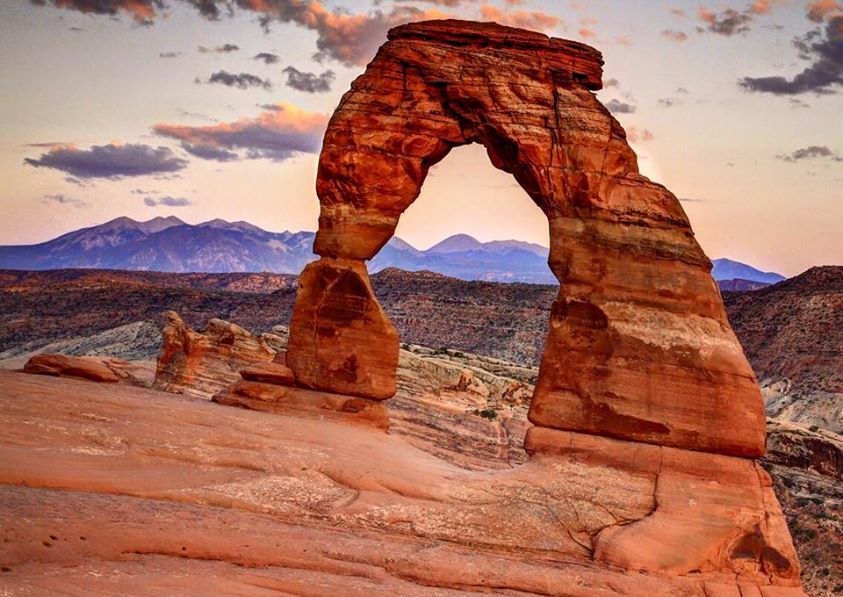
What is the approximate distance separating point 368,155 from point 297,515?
Result: 9.46 metres

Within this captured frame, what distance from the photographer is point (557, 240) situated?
18.7 m

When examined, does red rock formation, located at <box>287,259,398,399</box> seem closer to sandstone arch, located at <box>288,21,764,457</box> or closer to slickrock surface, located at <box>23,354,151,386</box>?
sandstone arch, located at <box>288,21,764,457</box>

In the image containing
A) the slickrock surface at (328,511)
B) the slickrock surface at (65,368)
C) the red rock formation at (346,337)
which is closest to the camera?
the slickrock surface at (328,511)

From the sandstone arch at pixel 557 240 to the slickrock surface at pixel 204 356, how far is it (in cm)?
1012

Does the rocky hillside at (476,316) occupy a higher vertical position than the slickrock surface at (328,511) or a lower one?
higher

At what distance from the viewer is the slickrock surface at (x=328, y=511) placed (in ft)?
35.9

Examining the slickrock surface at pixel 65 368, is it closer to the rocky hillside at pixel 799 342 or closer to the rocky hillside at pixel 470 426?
the rocky hillside at pixel 470 426

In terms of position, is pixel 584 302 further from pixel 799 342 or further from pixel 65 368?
pixel 799 342

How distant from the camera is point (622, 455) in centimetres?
1712

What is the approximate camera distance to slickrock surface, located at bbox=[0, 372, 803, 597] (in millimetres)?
10938

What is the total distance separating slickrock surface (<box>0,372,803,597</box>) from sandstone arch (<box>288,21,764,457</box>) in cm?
101

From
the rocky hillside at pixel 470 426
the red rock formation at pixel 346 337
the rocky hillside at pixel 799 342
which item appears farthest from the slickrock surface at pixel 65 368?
the rocky hillside at pixel 799 342

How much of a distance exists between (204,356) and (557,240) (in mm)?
16948

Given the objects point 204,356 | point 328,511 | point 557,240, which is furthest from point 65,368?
point 557,240
